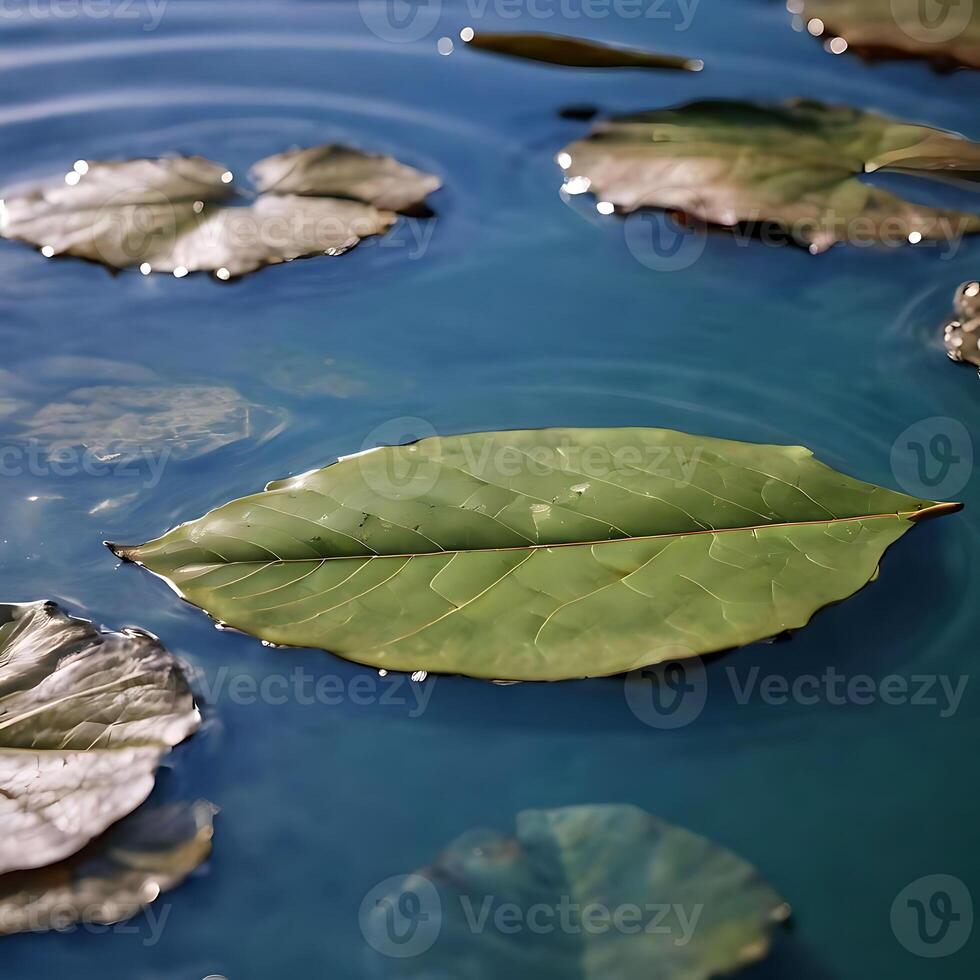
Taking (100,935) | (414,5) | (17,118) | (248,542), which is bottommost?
(100,935)

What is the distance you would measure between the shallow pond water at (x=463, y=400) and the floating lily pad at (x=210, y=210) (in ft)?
0.08

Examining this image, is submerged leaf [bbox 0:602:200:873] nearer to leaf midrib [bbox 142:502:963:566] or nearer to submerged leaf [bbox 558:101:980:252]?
leaf midrib [bbox 142:502:963:566]

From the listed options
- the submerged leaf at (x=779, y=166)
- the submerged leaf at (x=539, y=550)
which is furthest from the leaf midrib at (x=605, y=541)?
the submerged leaf at (x=779, y=166)

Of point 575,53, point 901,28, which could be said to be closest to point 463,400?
point 575,53

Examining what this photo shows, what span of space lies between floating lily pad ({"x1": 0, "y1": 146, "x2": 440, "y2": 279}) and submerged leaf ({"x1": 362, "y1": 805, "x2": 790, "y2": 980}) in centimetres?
58

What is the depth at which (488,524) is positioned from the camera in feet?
2.26

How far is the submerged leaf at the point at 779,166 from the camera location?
0.95 metres

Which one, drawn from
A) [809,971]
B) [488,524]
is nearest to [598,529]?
[488,524]

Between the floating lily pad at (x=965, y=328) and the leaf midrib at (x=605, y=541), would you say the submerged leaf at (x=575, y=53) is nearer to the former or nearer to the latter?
the floating lily pad at (x=965, y=328)

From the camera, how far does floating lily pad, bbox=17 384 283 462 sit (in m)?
0.78

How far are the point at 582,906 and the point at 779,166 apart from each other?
741 millimetres

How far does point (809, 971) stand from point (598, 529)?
29 centimetres

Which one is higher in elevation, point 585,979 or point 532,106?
point 532,106

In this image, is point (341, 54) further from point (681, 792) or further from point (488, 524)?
point (681, 792)
